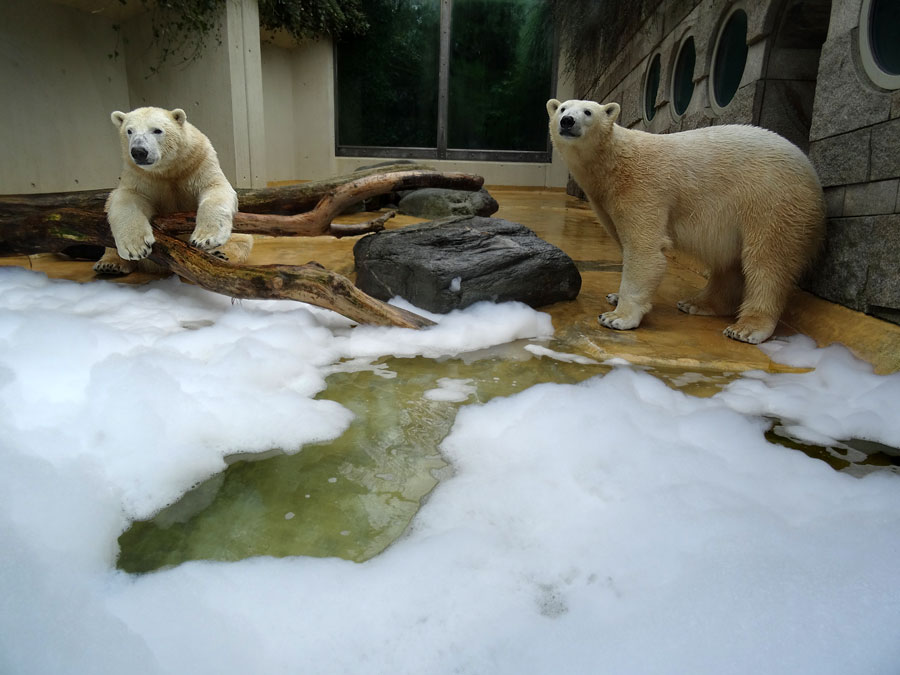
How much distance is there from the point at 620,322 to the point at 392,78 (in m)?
10.2

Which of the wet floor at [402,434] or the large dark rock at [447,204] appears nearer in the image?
the wet floor at [402,434]

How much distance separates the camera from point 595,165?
3115 millimetres

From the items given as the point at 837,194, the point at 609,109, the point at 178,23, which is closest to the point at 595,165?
the point at 609,109

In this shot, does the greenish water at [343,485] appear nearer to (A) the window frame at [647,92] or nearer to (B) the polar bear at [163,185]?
(B) the polar bear at [163,185]

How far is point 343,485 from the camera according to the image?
1.55 meters

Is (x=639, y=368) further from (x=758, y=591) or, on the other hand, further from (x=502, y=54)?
(x=502, y=54)

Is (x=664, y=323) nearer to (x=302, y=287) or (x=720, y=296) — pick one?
(x=720, y=296)

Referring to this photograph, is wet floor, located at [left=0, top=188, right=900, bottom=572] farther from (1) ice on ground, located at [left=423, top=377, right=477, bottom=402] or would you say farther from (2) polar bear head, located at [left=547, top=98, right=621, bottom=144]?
(2) polar bear head, located at [left=547, top=98, right=621, bottom=144]

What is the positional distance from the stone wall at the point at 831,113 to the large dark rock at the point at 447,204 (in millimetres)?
2453

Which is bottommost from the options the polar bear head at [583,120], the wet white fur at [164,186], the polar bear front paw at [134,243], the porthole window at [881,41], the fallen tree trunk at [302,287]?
the fallen tree trunk at [302,287]

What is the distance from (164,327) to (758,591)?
2.65 metres

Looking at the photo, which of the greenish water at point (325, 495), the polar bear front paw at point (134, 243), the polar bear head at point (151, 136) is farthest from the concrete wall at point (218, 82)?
the greenish water at point (325, 495)

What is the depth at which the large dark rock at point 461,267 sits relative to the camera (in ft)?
10.5

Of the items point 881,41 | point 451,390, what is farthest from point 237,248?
point 881,41
